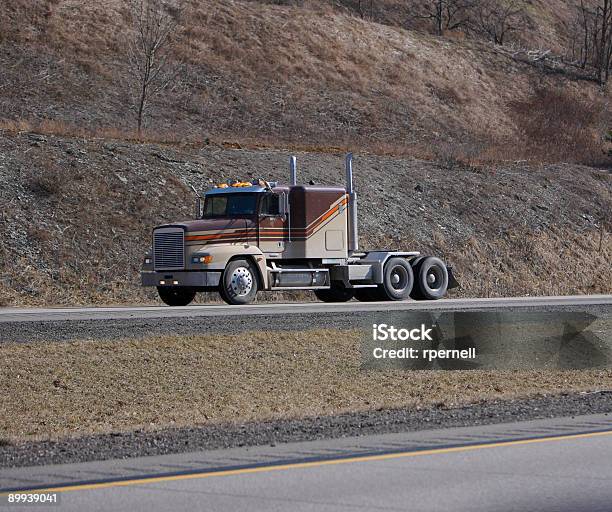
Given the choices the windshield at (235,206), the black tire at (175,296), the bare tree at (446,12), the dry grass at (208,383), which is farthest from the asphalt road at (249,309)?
the bare tree at (446,12)

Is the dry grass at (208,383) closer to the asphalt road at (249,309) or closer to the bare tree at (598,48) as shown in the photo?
the asphalt road at (249,309)

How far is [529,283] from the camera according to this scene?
40.0 m

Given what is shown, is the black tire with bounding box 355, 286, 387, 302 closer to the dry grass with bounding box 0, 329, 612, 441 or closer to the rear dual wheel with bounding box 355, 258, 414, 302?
the rear dual wheel with bounding box 355, 258, 414, 302

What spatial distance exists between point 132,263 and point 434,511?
25.8m

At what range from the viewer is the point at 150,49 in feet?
151

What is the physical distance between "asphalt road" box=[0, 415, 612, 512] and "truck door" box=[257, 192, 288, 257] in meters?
17.4

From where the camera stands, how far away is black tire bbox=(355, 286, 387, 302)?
3080 centimetres

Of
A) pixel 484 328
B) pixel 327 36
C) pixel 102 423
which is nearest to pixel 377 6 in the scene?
pixel 327 36

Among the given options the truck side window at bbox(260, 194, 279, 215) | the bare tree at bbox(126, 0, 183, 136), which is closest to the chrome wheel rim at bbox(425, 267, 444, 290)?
the truck side window at bbox(260, 194, 279, 215)

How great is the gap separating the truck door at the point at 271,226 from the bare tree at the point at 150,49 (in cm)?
1951

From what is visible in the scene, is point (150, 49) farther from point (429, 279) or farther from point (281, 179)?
point (429, 279)

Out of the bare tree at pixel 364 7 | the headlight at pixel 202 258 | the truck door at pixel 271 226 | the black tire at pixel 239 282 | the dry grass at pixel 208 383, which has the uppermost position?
the bare tree at pixel 364 7

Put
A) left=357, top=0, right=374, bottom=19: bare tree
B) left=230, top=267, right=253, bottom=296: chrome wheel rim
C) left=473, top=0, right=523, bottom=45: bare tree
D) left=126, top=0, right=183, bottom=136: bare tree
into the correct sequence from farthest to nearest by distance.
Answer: left=473, top=0, right=523, bottom=45: bare tree < left=357, top=0, right=374, bottom=19: bare tree < left=126, top=0, right=183, bottom=136: bare tree < left=230, top=267, right=253, bottom=296: chrome wheel rim

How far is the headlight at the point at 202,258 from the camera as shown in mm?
26578
